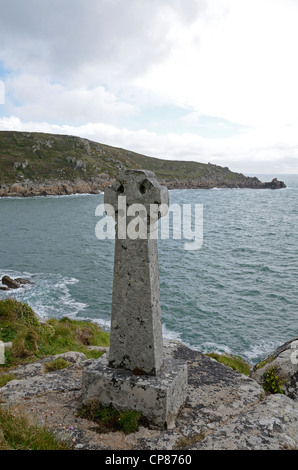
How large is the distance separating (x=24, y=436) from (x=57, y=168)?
388 feet

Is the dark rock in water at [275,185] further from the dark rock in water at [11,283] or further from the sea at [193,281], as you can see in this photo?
the dark rock in water at [11,283]

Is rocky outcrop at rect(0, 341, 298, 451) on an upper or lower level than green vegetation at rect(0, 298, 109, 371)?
upper

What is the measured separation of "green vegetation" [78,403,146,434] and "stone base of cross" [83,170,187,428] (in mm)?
93

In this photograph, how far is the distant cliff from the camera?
100438mm

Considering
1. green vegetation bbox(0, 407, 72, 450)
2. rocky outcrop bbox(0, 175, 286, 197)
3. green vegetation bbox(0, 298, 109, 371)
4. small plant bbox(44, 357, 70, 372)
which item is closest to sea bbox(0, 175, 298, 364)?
green vegetation bbox(0, 298, 109, 371)

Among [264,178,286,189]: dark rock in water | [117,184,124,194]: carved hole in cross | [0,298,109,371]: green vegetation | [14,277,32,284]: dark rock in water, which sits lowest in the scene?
[14,277,32,284]: dark rock in water

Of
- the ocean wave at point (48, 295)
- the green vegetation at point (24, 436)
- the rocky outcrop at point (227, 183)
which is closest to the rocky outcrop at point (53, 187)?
the rocky outcrop at point (227, 183)

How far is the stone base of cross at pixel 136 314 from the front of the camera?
16.0 feet

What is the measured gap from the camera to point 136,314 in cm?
510

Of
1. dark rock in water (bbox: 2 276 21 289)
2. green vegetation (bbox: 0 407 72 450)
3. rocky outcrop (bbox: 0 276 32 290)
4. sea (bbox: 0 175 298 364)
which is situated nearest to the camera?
green vegetation (bbox: 0 407 72 450)

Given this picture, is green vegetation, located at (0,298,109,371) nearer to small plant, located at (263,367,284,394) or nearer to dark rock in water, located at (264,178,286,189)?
small plant, located at (263,367,284,394)

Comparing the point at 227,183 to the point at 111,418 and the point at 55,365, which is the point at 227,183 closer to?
the point at 55,365

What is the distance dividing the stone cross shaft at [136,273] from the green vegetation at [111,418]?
24.3 inches

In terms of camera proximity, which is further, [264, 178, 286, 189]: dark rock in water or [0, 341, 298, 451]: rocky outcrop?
[264, 178, 286, 189]: dark rock in water
